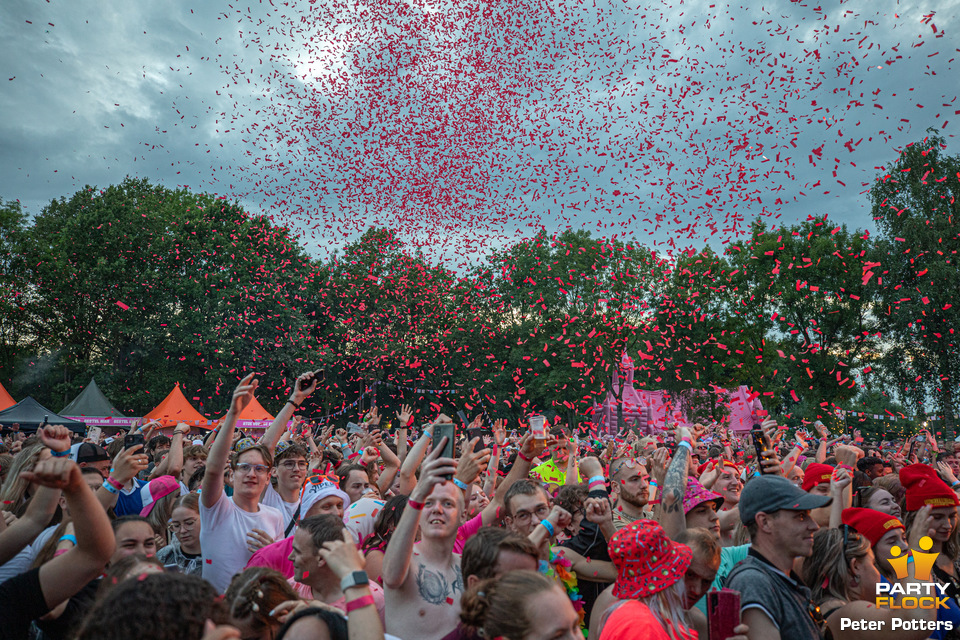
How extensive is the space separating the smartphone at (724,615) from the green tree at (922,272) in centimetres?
3319

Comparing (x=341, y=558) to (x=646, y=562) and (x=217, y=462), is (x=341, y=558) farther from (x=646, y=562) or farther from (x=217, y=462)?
(x=217, y=462)

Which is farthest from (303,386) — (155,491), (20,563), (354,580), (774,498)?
(774,498)

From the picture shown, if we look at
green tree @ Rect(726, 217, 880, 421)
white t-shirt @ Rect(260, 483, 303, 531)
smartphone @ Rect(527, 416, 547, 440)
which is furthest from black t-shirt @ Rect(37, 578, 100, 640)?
green tree @ Rect(726, 217, 880, 421)

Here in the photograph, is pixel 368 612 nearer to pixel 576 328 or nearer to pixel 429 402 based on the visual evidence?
pixel 576 328

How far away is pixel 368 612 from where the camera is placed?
8.00ft

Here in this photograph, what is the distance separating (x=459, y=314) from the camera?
46188 millimetres

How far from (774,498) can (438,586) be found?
2.00 m

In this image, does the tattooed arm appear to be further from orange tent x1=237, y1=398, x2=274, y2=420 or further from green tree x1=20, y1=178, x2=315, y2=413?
green tree x1=20, y1=178, x2=315, y2=413

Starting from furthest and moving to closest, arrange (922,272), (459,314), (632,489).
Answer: (459,314), (922,272), (632,489)

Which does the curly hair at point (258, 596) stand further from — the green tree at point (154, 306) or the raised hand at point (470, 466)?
the green tree at point (154, 306)

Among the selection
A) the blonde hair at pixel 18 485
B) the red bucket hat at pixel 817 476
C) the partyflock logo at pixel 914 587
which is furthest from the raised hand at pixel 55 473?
the red bucket hat at pixel 817 476

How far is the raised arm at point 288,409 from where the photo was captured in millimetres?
5609

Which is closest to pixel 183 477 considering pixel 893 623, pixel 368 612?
pixel 368 612

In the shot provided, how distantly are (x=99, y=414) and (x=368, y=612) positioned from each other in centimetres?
2948
